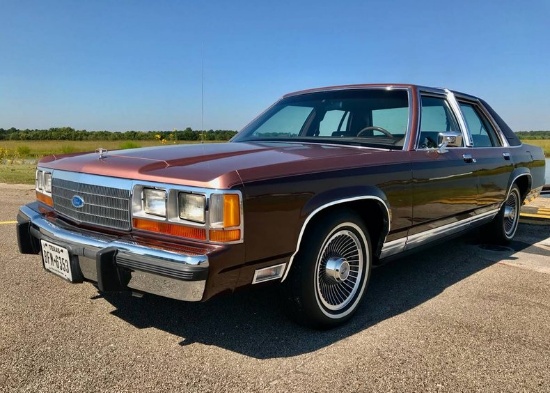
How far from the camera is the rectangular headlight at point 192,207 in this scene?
7.21 feet

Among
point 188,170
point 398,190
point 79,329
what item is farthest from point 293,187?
point 79,329

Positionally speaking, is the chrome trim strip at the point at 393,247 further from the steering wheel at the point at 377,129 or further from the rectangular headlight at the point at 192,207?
the rectangular headlight at the point at 192,207

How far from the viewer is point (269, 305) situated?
319 cm

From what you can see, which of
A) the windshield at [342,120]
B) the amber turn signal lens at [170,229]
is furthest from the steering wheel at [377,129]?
the amber turn signal lens at [170,229]

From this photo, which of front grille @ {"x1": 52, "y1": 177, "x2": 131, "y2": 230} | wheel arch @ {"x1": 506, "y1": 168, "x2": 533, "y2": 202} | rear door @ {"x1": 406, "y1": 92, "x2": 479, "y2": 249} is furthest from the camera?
wheel arch @ {"x1": 506, "y1": 168, "x2": 533, "y2": 202}

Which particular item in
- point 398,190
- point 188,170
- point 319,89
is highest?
point 319,89

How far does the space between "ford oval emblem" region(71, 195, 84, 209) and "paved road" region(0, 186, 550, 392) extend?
0.76 meters

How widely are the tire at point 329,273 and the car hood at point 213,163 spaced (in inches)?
15.0

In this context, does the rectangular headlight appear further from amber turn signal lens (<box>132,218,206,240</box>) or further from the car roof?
the car roof

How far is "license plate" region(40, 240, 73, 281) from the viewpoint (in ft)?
8.30

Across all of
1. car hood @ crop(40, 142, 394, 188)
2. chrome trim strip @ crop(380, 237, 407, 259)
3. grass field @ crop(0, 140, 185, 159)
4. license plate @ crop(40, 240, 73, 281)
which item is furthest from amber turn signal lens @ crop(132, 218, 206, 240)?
grass field @ crop(0, 140, 185, 159)

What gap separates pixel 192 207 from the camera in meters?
2.24

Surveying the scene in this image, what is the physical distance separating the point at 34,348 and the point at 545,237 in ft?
19.0

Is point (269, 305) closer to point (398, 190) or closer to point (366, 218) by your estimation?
point (366, 218)
